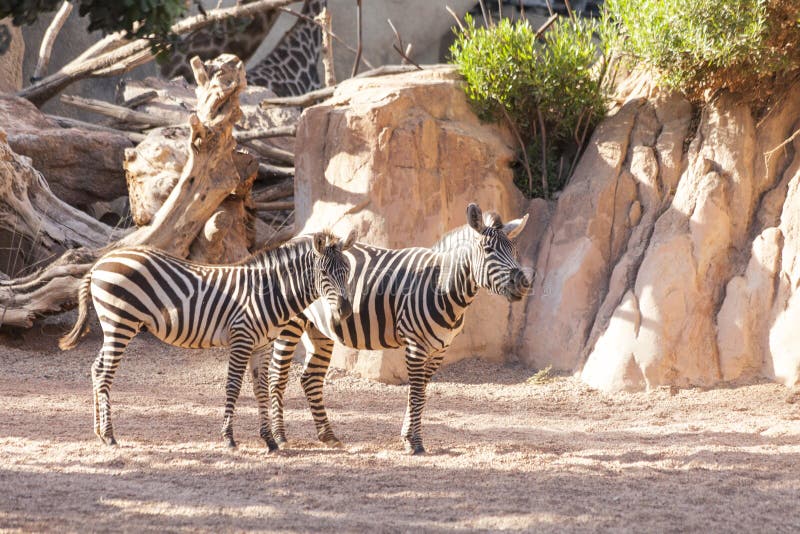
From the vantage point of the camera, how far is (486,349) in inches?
379

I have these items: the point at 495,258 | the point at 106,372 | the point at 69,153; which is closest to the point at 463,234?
the point at 495,258

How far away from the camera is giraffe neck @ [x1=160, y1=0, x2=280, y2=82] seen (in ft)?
54.9

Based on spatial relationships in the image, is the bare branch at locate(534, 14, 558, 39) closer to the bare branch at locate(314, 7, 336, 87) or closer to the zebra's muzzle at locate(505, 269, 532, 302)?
the bare branch at locate(314, 7, 336, 87)

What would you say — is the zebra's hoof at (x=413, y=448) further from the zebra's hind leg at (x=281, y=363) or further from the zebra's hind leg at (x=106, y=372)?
the zebra's hind leg at (x=106, y=372)

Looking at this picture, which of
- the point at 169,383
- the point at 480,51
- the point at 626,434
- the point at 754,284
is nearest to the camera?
the point at 626,434

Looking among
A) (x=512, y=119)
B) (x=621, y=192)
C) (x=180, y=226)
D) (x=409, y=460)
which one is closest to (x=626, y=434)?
(x=409, y=460)

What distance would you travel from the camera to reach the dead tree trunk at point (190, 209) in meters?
9.55

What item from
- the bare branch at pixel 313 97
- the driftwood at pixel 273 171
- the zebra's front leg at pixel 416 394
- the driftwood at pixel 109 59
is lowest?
the zebra's front leg at pixel 416 394

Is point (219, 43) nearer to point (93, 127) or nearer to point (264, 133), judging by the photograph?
point (93, 127)

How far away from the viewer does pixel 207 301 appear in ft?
21.6

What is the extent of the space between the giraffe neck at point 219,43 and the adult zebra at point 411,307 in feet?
34.9

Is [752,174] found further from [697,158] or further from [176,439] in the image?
[176,439]

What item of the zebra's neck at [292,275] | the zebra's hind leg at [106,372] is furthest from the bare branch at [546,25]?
the zebra's hind leg at [106,372]

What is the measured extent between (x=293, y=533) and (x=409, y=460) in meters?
1.79
